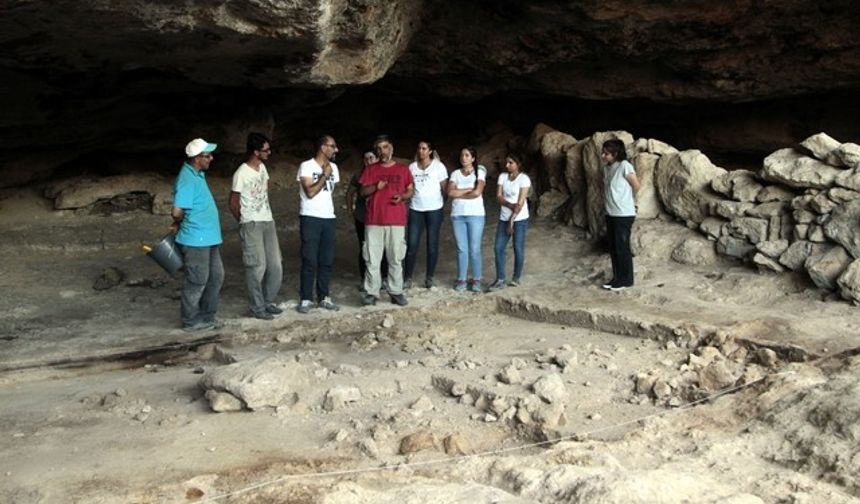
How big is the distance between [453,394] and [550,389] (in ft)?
2.01

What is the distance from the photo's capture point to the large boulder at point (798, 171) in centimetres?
676

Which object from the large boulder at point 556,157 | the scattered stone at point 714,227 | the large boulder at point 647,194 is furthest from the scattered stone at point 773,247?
the large boulder at point 556,157

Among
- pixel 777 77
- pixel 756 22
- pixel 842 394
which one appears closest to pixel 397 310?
pixel 842 394

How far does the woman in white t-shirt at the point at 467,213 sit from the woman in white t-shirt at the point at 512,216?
21 cm

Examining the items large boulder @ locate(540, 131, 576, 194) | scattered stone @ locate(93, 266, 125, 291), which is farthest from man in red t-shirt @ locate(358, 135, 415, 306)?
large boulder @ locate(540, 131, 576, 194)

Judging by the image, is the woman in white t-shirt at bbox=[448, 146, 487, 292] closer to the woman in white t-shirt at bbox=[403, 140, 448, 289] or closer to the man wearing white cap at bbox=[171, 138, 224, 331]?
the woman in white t-shirt at bbox=[403, 140, 448, 289]

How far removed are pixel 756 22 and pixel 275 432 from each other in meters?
7.18

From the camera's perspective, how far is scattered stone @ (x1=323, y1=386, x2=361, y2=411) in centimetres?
464

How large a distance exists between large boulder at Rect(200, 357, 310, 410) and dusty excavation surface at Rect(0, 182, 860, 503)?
0.01m

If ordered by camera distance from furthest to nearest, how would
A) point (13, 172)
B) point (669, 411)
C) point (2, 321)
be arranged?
point (13, 172) < point (2, 321) < point (669, 411)

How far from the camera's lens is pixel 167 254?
6012 millimetres

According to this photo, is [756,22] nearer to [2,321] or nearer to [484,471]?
[484,471]

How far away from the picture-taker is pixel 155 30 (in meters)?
5.56

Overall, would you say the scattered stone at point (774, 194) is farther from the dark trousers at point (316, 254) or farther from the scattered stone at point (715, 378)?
the dark trousers at point (316, 254)
